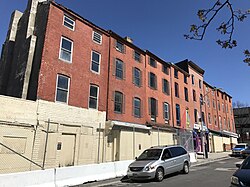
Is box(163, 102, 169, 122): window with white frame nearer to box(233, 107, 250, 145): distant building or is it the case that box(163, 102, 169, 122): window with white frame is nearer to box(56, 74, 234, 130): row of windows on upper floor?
box(56, 74, 234, 130): row of windows on upper floor

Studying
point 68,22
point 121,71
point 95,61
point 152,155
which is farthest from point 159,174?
point 68,22

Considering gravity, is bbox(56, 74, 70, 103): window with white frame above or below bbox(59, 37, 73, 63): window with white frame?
below

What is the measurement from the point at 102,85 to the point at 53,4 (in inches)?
298

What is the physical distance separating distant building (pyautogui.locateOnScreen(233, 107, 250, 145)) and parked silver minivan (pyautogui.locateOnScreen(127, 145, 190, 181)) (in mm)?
53388

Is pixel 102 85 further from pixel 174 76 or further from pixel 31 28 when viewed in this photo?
pixel 174 76

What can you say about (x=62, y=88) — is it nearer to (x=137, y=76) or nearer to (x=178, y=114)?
(x=137, y=76)

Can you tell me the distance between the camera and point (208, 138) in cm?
3562

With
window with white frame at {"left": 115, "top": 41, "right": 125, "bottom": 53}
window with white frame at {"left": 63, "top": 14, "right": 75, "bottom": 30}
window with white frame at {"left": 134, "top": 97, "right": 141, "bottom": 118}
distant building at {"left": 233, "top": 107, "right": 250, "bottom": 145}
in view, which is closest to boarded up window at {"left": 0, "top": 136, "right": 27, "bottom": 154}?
window with white frame at {"left": 63, "top": 14, "right": 75, "bottom": 30}

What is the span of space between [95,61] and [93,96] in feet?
10.7

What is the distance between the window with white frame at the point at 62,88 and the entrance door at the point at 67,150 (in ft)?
8.77

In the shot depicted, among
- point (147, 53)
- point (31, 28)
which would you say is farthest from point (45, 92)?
point (147, 53)

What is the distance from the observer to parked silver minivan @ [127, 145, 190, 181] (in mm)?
11569

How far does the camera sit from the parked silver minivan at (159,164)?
38.0 feet

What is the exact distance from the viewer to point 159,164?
12.0m
